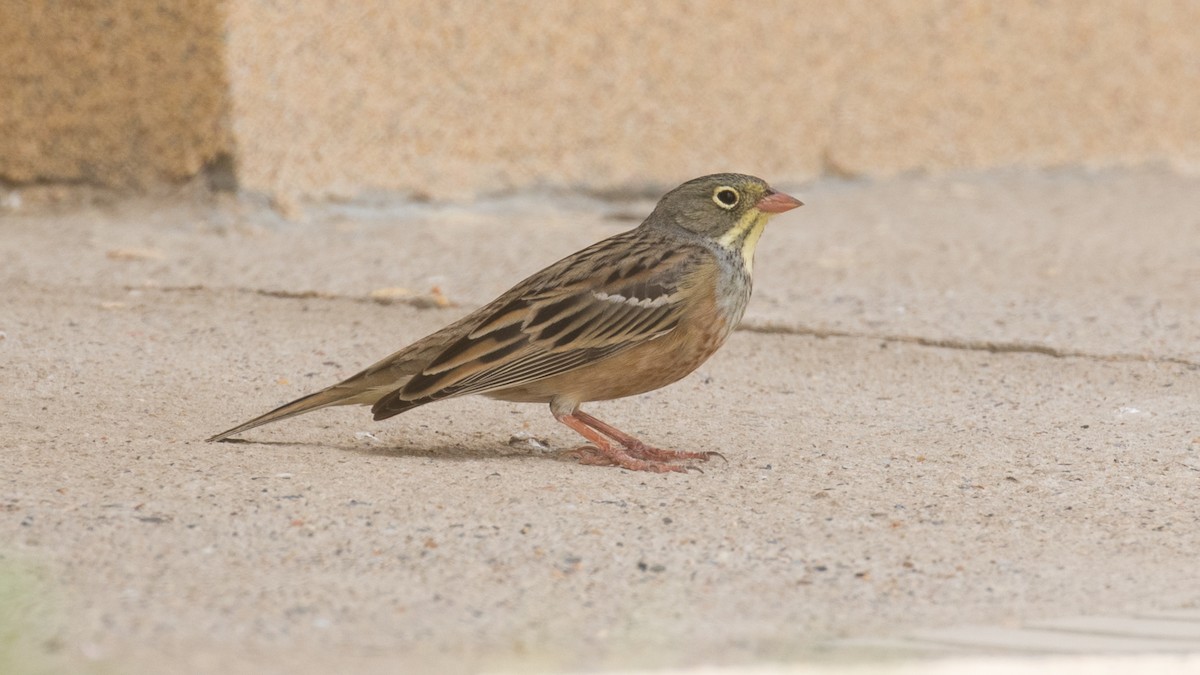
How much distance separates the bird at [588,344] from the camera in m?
5.20

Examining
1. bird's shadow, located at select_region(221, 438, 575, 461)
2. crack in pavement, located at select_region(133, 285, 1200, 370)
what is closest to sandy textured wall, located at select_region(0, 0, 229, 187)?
crack in pavement, located at select_region(133, 285, 1200, 370)

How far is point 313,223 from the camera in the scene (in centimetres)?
876

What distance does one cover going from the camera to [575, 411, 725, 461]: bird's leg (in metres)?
5.34

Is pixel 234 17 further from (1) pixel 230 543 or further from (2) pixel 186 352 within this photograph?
(1) pixel 230 543

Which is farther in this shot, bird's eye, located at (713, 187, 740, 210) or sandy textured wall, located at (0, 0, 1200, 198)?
sandy textured wall, located at (0, 0, 1200, 198)

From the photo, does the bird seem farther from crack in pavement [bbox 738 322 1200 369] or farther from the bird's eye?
crack in pavement [bbox 738 322 1200 369]

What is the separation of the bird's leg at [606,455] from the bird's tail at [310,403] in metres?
0.60

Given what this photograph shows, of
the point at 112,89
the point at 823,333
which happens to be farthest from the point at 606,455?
the point at 112,89

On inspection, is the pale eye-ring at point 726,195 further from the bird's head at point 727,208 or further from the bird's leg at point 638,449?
the bird's leg at point 638,449

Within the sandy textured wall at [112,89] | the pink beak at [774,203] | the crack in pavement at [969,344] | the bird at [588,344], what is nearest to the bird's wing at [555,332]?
the bird at [588,344]

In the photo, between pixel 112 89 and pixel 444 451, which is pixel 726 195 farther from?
pixel 112 89

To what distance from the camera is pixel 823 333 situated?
7.06 m

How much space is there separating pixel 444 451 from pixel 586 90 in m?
4.27

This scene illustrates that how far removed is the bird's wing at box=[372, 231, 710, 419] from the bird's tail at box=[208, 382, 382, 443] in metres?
0.15
